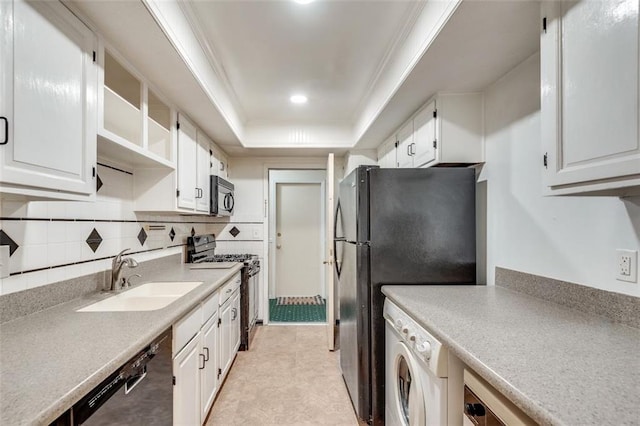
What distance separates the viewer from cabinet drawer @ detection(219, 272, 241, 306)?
86.3 inches

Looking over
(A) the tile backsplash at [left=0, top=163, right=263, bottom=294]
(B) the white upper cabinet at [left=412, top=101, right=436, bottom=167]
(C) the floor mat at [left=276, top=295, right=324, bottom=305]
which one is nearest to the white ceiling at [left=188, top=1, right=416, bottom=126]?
(B) the white upper cabinet at [left=412, top=101, right=436, bottom=167]

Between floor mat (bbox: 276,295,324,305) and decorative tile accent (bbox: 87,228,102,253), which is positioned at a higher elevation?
decorative tile accent (bbox: 87,228,102,253)

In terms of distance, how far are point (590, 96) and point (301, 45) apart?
1531 mm

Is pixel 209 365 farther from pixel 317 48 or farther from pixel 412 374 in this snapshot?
pixel 317 48

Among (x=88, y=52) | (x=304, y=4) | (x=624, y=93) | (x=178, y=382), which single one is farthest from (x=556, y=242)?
(x=88, y=52)

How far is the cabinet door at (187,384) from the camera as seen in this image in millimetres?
1385

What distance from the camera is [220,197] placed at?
3.01 meters

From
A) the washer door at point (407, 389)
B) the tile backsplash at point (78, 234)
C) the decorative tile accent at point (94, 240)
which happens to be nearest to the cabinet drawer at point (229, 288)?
the tile backsplash at point (78, 234)

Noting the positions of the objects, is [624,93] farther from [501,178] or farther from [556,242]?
[501,178]

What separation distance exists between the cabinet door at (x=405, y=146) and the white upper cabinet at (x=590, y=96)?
128 centimetres

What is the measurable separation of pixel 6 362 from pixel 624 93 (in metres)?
1.87

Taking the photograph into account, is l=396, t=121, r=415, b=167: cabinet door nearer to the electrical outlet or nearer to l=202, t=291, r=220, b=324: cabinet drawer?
the electrical outlet

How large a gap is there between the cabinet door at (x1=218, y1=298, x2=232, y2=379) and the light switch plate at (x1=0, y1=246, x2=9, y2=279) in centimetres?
123

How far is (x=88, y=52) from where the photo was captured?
1.22 metres
